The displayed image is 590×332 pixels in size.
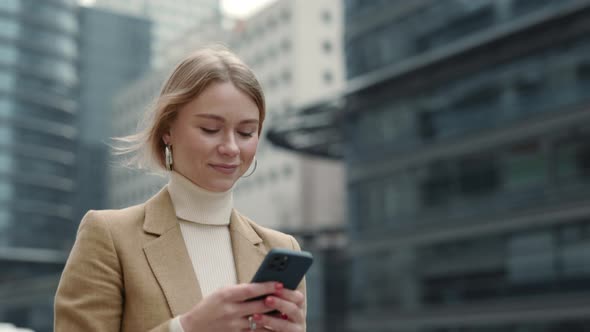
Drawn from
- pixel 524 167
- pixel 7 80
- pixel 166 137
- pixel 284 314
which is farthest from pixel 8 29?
pixel 284 314

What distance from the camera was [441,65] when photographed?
29938 millimetres

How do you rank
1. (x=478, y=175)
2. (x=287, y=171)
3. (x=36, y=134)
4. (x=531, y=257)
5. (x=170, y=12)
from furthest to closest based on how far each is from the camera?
(x=170, y=12) → (x=287, y=171) → (x=36, y=134) → (x=478, y=175) → (x=531, y=257)

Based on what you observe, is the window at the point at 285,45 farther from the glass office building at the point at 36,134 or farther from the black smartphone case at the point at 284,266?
the black smartphone case at the point at 284,266

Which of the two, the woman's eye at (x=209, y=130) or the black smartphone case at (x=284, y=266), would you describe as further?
the woman's eye at (x=209, y=130)

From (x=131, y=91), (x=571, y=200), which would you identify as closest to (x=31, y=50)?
(x=131, y=91)

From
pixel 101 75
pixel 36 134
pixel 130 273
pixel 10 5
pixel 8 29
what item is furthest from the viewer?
pixel 101 75

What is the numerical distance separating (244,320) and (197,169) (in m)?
0.46

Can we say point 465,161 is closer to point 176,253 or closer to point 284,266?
point 176,253

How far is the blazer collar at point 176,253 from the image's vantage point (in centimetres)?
211

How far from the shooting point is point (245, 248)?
7.49ft

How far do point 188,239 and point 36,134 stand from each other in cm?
7065

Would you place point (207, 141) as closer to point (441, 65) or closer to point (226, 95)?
point (226, 95)

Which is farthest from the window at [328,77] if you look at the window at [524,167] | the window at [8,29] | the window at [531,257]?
the window at [531,257]

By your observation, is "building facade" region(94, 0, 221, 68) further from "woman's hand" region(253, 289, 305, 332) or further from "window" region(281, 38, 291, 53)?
"woman's hand" region(253, 289, 305, 332)
